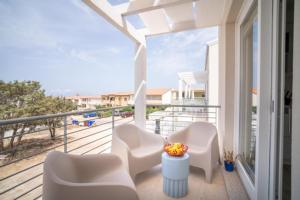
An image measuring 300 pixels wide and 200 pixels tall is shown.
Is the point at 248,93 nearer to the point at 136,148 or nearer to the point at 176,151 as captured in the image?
the point at 176,151

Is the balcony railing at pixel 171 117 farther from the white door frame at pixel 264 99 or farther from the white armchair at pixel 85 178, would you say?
the white armchair at pixel 85 178

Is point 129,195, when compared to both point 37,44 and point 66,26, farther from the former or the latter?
point 37,44

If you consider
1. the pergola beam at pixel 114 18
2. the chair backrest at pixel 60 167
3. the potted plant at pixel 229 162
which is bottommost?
the potted plant at pixel 229 162

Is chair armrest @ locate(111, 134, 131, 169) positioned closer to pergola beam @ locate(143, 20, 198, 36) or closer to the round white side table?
the round white side table

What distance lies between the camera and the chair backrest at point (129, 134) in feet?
7.67

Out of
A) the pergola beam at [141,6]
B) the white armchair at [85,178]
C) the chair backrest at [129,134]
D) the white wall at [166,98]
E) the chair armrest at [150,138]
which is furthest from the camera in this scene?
the white wall at [166,98]

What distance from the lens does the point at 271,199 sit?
116 centimetres

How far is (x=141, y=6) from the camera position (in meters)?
2.28

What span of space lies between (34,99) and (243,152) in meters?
9.51

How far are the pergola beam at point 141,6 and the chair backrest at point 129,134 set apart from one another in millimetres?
1781

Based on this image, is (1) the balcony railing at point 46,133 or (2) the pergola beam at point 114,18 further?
(2) the pergola beam at point 114,18

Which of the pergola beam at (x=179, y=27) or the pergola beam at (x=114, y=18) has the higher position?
the pergola beam at (x=179, y=27)

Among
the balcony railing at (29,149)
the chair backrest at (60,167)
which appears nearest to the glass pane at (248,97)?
the chair backrest at (60,167)

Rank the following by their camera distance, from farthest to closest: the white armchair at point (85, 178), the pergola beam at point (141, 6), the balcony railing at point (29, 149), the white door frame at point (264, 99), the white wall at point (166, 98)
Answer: the white wall at point (166, 98)
the pergola beam at point (141, 6)
the balcony railing at point (29, 149)
the white door frame at point (264, 99)
the white armchair at point (85, 178)
